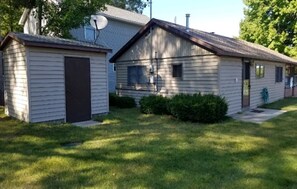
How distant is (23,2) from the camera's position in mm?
15359

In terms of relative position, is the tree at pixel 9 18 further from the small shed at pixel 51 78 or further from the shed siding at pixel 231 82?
the shed siding at pixel 231 82

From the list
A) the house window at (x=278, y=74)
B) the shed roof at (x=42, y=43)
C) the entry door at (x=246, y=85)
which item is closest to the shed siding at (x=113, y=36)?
the shed roof at (x=42, y=43)

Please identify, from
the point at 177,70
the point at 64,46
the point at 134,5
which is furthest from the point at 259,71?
the point at 134,5

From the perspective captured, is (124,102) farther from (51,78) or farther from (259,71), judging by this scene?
(259,71)

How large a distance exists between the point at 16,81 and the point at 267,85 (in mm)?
12537

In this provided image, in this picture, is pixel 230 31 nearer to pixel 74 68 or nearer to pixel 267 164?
pixel 74 68

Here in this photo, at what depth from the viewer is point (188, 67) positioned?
38.8 ft

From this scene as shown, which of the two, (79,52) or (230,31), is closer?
(79,52)

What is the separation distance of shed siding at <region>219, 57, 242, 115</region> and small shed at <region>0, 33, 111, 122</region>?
463cm

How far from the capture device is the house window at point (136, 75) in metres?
14.0

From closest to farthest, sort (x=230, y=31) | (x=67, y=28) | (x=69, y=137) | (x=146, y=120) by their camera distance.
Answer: (x=69, y=137), (x=146, y=120), (x=67, y=28), (x=230, y=31)

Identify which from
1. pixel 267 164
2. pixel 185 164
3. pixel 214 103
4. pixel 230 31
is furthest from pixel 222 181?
pixel 230 31

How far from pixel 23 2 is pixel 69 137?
37.0ft

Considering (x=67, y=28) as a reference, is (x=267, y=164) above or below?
below
